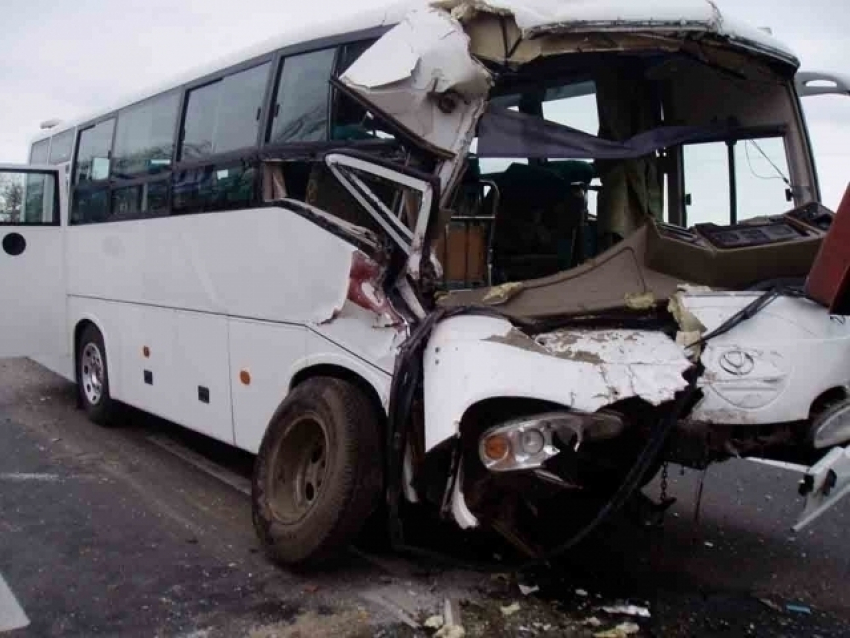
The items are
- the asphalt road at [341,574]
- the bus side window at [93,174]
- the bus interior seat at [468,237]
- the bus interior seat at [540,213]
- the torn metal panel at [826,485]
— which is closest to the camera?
the torn metal panel at [826,485]

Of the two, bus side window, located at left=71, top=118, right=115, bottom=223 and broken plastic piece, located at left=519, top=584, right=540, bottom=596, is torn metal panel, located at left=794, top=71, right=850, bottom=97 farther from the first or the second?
bus side window, located at left=71, top=118, right=115, bottom=223

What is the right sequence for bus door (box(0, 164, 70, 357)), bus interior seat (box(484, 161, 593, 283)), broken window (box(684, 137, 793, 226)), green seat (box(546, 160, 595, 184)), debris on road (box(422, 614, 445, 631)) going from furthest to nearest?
1. bus door (box(0, 164, 70, 357))
2. green seat (box(546, 160, 595, 184))
3. bus interior seat (box(484, 161, 593, 283))
4. broken window (box(684, 137, 793, 226))
5. debris on road (box(422, 614, 445, 631))

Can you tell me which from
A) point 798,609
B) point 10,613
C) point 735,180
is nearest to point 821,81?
point 735,180

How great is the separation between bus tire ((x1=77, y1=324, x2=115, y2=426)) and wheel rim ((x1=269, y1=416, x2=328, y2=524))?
12.5 feet

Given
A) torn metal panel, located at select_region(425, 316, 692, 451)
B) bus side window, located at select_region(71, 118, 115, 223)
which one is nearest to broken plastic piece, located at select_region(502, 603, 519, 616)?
torn metal panel, located at select_region(425, 316, 692, 451)

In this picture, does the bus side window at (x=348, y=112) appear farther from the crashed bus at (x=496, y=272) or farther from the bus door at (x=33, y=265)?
the bus door at (x=33, y=265)

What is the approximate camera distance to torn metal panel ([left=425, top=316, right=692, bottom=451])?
150 inches

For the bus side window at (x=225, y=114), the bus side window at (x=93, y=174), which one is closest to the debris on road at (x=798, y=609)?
the bus side window at (x=225, y=114)

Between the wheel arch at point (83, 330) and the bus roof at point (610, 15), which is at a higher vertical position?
the bus roof at point (610, 15)

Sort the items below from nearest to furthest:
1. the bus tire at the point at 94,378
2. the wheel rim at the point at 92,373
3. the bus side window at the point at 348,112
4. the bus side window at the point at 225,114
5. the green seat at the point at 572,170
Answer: the bus side window at the point at 348,112 < the green seat at the point at 572,170 < the bus side window at the point at 225,114 < the bus tire at the point at 94,378 < the wheel rim at the point at 92,373

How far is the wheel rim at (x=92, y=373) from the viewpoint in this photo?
28.2 ft

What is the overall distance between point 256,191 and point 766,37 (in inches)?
126

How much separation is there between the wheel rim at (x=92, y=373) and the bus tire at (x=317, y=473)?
3935mm

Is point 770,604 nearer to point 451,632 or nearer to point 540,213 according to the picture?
point 451,632
